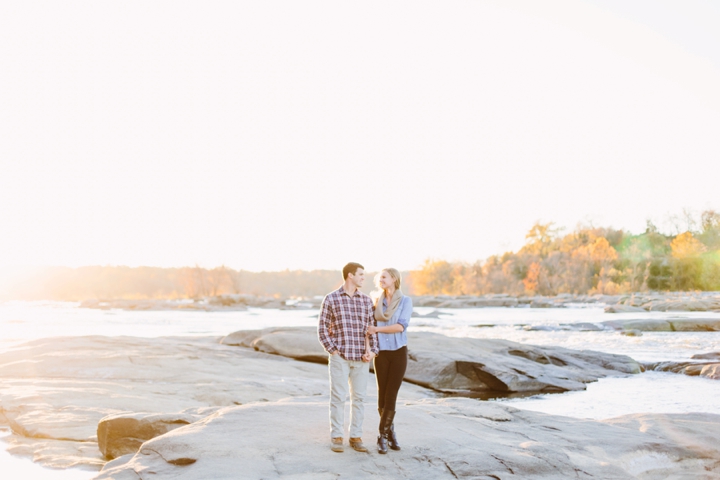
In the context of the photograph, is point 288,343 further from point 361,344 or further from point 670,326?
point 670,326

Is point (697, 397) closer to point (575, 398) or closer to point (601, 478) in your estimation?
point (575, 398)

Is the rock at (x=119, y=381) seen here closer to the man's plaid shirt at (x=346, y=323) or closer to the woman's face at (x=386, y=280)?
the man's plaid shirt at (x=346, y=323)

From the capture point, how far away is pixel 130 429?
7238 mm

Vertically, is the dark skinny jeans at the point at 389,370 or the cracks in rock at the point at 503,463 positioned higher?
the dark skinny jeans at the point at 389,370

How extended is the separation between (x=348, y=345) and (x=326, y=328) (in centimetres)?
28

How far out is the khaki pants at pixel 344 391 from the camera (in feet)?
18.6

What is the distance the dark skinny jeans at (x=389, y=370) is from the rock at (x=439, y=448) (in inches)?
20.8

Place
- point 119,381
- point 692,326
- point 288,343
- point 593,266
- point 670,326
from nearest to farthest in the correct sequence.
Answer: point 119,381, point 288,343, point 670,326, point 692,326, point 593,266

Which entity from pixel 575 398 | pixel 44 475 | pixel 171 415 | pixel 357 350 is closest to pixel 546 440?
pixel 357 350

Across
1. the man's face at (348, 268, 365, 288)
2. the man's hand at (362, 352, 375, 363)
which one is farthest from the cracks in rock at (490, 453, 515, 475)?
the man's face at (348, 268, 365, 288)

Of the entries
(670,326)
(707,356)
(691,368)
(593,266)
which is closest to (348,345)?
(691,368)

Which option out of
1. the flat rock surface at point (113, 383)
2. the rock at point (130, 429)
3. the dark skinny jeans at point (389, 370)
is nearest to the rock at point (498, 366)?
the flat rock surface at point (113, 383)

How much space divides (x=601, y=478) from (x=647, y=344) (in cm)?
1959

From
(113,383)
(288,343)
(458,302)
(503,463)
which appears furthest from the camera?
(458,302)
